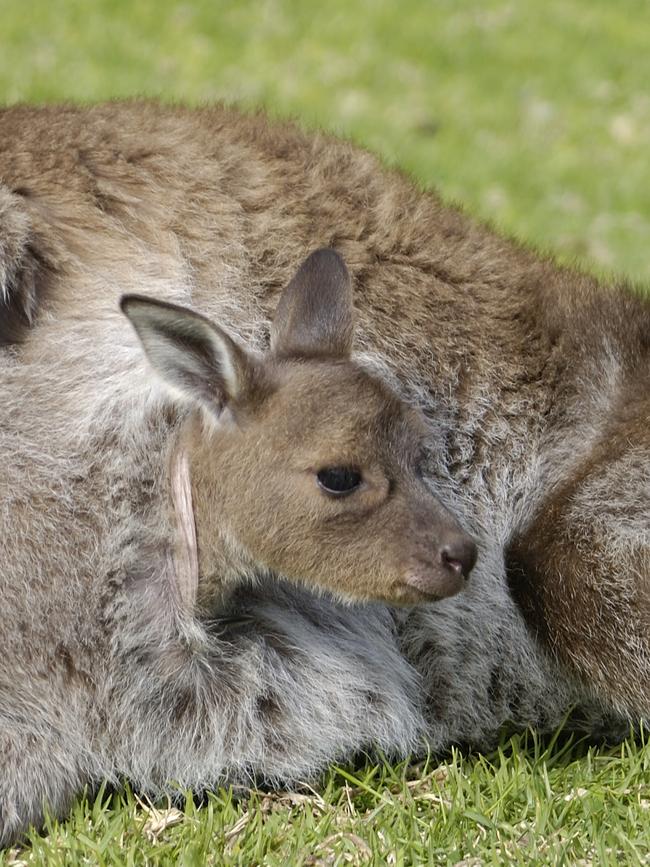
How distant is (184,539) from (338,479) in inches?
20.5

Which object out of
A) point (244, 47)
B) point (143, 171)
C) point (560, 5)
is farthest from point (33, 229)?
point (560, 5)

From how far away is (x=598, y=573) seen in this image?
4.27 m

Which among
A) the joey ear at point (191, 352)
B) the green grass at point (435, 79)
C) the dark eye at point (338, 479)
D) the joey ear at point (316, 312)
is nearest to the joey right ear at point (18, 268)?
the joey ear at point (191, 352)

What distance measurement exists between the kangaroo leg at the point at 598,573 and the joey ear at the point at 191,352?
117 cm

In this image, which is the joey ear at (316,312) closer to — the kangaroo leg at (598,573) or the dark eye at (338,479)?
the dark eye at (338,479)

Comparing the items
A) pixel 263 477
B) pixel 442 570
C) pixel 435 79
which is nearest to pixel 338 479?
pixel 263 477

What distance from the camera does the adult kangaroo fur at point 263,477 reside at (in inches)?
153

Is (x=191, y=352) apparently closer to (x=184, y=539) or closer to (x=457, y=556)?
(x=184, y=539)

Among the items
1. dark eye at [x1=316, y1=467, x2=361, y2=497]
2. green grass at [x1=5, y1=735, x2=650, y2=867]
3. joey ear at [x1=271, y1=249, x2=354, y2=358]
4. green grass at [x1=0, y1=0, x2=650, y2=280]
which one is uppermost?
green grass at [x1=0, y1=0, x2=650, y2=280]

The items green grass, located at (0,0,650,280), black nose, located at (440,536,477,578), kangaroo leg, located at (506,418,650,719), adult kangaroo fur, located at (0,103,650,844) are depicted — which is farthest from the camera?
green grass, located at (0,0,650,280)

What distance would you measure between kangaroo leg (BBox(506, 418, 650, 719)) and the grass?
0.27 metres

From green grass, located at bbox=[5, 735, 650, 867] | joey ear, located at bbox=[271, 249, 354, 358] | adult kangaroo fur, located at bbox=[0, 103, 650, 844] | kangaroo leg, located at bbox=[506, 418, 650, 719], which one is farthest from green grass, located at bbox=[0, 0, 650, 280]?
green grass, located at bbox=[5, 735, 650, 867]

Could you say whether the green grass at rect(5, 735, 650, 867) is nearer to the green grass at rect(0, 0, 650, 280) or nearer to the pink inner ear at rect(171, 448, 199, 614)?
the pink inner ear at rect(171, 448, 199, 614)

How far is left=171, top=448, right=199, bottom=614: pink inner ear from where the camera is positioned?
3.90 meters
